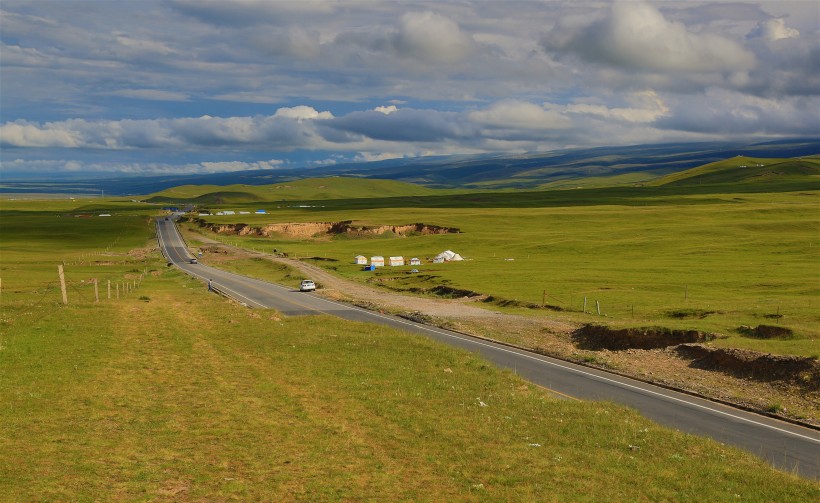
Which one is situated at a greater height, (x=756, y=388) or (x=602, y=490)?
(x=602, y=490)

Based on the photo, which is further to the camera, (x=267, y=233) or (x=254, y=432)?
(x=267, y=233)

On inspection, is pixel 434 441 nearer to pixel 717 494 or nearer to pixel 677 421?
pixel 717 494

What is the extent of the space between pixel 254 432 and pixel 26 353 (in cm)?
1673

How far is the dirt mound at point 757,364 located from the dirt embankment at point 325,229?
410ft

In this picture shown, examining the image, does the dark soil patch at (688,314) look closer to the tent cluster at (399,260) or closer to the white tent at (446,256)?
the tent cluster at (399,260)

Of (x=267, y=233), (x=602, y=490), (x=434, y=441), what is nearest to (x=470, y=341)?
(x=434, y=441)

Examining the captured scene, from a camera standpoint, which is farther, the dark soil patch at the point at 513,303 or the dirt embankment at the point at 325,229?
the dirt embankment at the point at 325,229

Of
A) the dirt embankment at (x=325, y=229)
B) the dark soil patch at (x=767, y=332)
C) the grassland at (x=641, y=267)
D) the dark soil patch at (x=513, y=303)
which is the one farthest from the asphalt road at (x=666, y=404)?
the dirt embankment at (x=325, y=229)

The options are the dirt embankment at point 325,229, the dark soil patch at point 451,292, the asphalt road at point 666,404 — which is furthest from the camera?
the dirt embankment at point 325,229

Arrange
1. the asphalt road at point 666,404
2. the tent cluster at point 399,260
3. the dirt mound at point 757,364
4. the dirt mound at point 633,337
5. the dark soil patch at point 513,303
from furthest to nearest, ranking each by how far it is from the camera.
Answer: the tent cluster at point 399,260 → the dark soil patch at point 513,303 → the dirt mound at point 633,337 → the dirt mound at point 757,364 → the asphalt road at point 666,404

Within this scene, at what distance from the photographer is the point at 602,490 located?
17.9 metres

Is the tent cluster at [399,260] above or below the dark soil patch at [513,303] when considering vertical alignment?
above

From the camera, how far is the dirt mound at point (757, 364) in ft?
109

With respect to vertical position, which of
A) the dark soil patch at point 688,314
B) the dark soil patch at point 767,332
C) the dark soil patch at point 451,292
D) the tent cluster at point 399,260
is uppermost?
the dark soil patch at point 767,332
